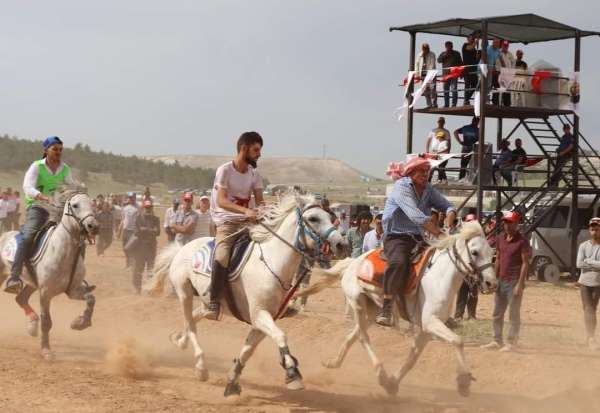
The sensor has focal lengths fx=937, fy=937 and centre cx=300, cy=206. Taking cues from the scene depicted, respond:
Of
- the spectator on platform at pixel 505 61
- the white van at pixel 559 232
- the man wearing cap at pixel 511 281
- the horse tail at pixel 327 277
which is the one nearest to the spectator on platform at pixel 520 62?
the spectator on platform at pixel 505 61

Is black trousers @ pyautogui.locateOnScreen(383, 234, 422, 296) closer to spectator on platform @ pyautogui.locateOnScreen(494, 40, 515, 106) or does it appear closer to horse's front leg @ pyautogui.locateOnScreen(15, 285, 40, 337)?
horse's front leg @ pyautogui.locateOnScreen(15, 285, 40, 337)

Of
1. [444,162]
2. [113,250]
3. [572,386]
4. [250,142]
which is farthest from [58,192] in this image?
[113,250]

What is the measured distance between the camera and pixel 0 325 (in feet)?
50.2

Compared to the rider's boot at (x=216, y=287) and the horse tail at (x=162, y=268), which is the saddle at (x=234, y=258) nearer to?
the rider's boot at (x=216, y=287)

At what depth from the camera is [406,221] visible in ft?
33.8

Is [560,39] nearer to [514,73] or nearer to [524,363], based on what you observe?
[514,73]

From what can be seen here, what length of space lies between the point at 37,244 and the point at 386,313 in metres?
4.88

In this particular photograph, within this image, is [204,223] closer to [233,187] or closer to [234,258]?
[233,187]

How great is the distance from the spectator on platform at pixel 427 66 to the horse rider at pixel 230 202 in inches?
574

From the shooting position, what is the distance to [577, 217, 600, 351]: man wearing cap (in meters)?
13.6

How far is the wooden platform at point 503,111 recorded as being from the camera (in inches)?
949

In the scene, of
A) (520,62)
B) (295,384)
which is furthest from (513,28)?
(295,384)

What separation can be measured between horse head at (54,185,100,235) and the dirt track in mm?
1532

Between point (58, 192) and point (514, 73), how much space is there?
1488 centimetres
